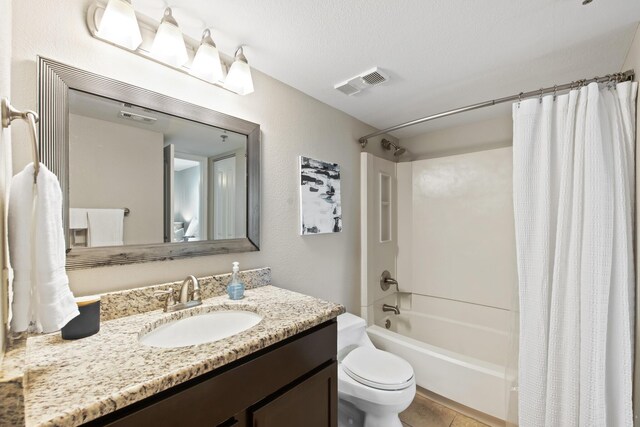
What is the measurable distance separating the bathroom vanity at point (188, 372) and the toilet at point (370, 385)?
456 mm

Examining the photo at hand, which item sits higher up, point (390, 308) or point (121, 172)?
point (121, 172)

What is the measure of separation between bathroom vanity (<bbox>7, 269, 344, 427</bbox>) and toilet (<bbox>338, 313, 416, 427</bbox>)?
17.9 inches

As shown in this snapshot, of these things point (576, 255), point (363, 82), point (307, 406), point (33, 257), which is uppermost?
point (363, 82)

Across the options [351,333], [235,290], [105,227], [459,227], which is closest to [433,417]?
[351,333]

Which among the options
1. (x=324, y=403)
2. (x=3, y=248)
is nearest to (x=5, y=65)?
(x=3, y=248)

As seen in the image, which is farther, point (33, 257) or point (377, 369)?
point (377, 369)

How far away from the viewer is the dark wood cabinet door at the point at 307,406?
2.88 feet

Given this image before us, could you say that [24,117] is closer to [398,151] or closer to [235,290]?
[235,290]

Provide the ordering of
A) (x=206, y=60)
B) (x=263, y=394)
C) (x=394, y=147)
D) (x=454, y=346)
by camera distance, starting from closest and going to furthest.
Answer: (x=263, y=394)
(x=206, y=60)
(x=454, y=346)
(x=394, y=147)

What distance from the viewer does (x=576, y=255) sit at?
129 centimetres

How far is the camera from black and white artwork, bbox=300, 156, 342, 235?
1823 millimetres

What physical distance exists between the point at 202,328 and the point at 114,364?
452mm

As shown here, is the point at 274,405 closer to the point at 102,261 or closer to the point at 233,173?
the point at 102,261

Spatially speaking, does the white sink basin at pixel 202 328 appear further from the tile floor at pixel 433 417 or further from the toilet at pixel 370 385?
the tile floor at pixel 433 417
